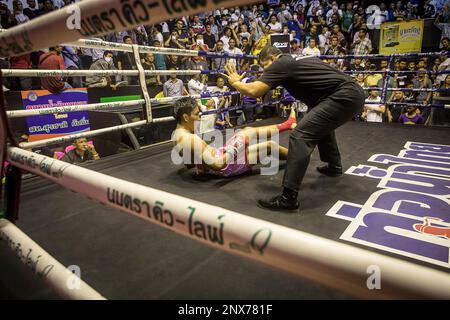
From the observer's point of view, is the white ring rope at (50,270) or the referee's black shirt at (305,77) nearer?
the white ring rope at (50,270)

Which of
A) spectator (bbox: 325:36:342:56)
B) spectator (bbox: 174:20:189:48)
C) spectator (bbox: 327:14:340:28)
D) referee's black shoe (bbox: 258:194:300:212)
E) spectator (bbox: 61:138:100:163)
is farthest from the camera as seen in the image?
spectator (bbox: 327:14:340:28)

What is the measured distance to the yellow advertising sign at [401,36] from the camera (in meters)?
8.16

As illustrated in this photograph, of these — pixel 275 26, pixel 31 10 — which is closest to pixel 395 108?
pixel 275 26

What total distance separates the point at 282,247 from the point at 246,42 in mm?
8691

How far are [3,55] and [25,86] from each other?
436cm

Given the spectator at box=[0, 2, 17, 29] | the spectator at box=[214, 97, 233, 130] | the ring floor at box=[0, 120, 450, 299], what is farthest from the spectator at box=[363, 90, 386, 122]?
the spectator at box=[0, 2, 17, 29]

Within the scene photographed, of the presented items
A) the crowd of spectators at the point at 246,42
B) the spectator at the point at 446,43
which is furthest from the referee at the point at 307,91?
the spectator at the point at 446,43

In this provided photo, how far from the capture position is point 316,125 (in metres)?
2.04

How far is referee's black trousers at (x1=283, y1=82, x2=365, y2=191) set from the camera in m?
1.92

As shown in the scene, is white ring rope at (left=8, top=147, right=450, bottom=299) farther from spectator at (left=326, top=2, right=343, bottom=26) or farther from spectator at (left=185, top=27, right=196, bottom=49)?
spectator at (left=326, top=2, right=343, bottom=26)

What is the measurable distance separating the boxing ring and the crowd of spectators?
74.3 inches

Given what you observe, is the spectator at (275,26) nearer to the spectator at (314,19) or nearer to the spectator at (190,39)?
the spectator at (314,19)

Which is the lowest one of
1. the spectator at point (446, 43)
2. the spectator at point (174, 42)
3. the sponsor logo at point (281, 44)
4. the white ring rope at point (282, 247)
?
the white ring rope at point (282, 247)

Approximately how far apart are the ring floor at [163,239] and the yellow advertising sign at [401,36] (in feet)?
24.8
